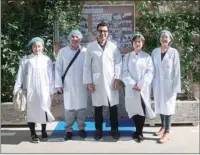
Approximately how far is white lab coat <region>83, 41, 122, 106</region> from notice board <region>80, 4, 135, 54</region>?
149cm

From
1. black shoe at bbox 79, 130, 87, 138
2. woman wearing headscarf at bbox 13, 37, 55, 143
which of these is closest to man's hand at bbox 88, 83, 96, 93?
woman wearing headscarf at bbox 13, 37, 55, 143

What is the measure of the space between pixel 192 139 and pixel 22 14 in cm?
390

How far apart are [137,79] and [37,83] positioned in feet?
4.85

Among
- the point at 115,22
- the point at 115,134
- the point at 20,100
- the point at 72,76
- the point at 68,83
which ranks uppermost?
the point at 115,22

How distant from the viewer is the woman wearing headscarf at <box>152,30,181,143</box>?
5785 millimetres

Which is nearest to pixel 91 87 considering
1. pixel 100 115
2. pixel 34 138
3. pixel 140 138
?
pixel 100 115

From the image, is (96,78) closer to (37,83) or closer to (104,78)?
(104,78)

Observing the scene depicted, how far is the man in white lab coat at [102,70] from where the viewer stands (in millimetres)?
5801

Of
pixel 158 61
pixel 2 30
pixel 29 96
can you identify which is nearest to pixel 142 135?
pixel 158 61

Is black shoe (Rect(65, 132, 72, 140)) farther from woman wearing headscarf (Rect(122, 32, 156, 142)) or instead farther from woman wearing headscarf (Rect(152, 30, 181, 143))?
woman wearing headscarf (Rect(152, 30, 181, 143))

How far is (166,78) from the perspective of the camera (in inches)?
229

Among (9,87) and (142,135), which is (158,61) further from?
(9,87)

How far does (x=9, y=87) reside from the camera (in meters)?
7.05

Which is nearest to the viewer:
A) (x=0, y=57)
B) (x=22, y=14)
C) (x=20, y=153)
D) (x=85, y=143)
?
(x=20, y=153)
